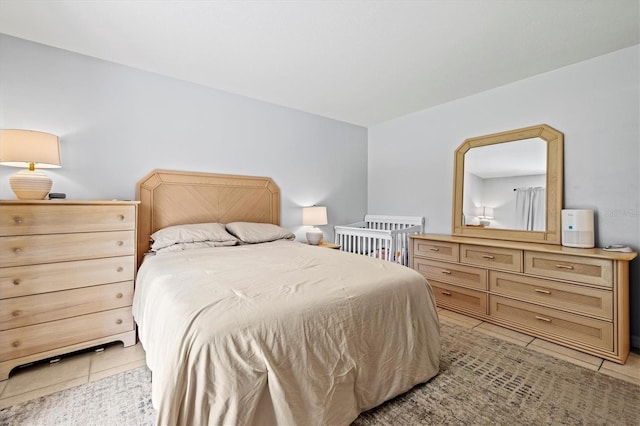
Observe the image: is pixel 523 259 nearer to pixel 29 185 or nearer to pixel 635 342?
pixel 635 342

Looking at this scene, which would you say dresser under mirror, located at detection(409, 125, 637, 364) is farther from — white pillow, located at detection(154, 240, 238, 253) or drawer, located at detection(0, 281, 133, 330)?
drawer, located at detection(0, 281, 133, 330)

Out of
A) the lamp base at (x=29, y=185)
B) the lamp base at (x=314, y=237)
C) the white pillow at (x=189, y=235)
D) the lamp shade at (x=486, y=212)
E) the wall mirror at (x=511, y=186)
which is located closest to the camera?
the lamp base at (x=29, y=185)

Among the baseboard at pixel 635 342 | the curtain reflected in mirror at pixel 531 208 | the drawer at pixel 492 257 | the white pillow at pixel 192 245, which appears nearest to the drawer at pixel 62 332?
the white pillow at pixel 192 245

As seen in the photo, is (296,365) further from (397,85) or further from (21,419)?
(397,85)

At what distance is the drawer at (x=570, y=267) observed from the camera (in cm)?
Result: 209

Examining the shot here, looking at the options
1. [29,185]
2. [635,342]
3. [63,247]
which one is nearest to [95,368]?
[63,247]

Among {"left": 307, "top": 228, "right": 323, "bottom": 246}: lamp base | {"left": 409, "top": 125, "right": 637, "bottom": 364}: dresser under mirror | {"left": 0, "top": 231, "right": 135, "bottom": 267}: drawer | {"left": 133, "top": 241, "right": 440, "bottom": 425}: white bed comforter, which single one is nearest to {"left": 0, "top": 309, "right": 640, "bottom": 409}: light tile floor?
{"left": 409, "top": 125, "right": 637, "bottom": 364}: dresser under mirror

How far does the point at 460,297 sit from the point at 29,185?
12.5ft

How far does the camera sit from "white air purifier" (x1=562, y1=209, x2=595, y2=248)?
2400mm

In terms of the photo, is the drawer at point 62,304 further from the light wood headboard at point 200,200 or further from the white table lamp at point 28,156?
the white table lamp at point 28,156

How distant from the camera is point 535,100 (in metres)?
2.82

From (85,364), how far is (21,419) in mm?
546

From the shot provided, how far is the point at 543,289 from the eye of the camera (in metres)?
2.38

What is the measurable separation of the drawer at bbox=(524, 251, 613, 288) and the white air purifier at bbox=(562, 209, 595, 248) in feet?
1.02
